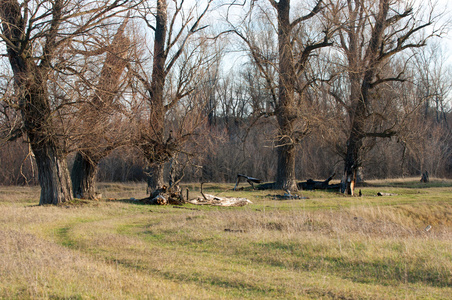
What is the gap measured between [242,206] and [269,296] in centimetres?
1126

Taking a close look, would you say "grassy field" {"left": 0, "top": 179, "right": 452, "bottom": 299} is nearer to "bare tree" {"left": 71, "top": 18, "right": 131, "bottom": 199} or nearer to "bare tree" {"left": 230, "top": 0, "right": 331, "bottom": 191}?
"bare tree" {"left": 71, "top": 18, "right": 131, "bottom": 199}

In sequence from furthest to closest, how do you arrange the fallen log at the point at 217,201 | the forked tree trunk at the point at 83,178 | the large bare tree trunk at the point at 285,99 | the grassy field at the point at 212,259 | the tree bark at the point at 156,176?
the tree bark at the point at 156,176
the large bare tree trunk at the point at 285,99
the forked tree trunk at the point at 83,178
the fallen log at the point at 217,201
the grassy field at the point at 212,259

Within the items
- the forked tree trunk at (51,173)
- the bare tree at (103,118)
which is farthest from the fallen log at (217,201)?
the forked tree trunk at (51,173)

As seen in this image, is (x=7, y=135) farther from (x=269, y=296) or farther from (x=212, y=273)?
(x=269, y=296)

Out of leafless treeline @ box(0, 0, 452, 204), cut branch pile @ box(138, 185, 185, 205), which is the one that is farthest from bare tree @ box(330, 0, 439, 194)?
cut branch pile @ box(138, 185, 185, 205)

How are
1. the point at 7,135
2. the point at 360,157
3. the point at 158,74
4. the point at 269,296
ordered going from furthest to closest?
1. the point at 360,157
2. the point at 158,74
3. the point at 7,135
4. the point at 269,296

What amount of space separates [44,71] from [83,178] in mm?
5886

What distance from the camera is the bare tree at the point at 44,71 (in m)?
12.9

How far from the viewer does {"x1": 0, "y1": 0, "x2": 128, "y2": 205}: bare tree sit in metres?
12.9

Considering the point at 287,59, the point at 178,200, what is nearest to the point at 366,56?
the point at 287,59

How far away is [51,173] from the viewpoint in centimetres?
1538

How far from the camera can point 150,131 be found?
1877 centimetres

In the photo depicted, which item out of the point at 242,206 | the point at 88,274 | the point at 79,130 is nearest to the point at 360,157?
the point at 242,206

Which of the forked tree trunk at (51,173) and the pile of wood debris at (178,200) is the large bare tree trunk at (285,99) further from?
the forked tree trunk at (51,173)
